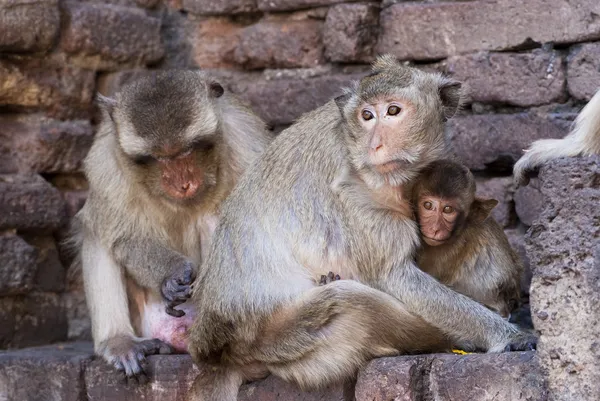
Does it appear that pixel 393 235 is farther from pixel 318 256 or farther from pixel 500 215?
pixel 500 215

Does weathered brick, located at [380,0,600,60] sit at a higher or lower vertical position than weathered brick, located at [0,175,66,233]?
higher

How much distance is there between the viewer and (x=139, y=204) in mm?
6156

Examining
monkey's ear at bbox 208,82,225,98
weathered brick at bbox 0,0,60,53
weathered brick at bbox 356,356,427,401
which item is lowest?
weathered brick at bbox 356,356,427,401

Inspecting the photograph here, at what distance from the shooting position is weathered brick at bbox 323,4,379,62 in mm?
6477

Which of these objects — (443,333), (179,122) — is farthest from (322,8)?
(443,333)

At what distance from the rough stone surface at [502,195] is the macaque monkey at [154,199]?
3.61 ft

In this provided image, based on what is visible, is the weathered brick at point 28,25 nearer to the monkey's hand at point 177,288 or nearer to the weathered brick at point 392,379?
the monkey's hand at point 177,288

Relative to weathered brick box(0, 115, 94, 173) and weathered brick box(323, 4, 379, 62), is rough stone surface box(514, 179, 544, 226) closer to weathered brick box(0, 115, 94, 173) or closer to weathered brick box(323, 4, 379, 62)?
weathered brick box(323, 4, 379, 62)

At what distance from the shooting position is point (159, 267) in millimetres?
6004

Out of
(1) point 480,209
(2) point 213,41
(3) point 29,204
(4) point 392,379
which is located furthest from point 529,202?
(3) point 29,204

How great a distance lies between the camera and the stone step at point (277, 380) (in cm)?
444

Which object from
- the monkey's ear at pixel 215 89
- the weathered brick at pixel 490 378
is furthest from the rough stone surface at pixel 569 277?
the monkey's ear at pixel 215 89

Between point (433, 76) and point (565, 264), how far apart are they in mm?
1139

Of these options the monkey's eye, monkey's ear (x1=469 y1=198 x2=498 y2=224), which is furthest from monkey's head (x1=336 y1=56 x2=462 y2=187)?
monkey's ear (x1=469 y1=198 x2=498 y2=224)
